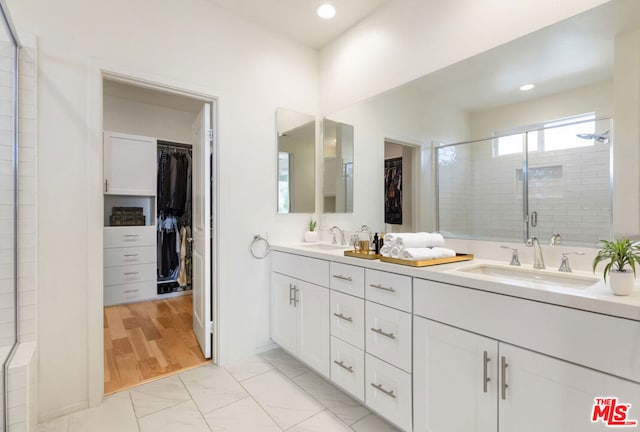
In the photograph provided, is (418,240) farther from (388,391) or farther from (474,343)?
(388,391)

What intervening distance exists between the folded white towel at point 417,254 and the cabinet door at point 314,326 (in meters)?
0.65

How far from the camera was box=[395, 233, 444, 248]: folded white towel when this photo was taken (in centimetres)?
168

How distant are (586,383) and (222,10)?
3.03m

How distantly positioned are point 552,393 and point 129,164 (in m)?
4.60

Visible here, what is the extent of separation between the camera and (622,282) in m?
1.03

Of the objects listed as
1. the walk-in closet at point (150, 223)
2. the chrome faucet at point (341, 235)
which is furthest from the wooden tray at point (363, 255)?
the walk-in closet at point (150, 223)

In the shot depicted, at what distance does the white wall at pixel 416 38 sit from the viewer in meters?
1.61

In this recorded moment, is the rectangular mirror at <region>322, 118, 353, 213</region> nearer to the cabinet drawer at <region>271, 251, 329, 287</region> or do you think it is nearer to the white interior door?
the cabinet drawer at <region>271, 251, 329, 287</region>

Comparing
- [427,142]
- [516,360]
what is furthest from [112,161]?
[516,360]

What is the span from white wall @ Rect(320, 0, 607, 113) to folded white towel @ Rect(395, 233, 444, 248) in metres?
1.09

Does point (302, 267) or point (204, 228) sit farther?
point (204, 228)

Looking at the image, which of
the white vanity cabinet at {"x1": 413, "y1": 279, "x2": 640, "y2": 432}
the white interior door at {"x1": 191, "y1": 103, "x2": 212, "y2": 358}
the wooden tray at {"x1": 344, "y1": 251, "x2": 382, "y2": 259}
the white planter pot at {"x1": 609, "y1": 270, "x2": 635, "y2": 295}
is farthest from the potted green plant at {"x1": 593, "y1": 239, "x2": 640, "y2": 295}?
the white interior door at {"x1": 191, "y1": 103, "x2": 212, "y2": 358}

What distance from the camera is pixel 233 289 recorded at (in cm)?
247

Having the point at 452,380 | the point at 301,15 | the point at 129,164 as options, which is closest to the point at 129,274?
the point at 129,164
